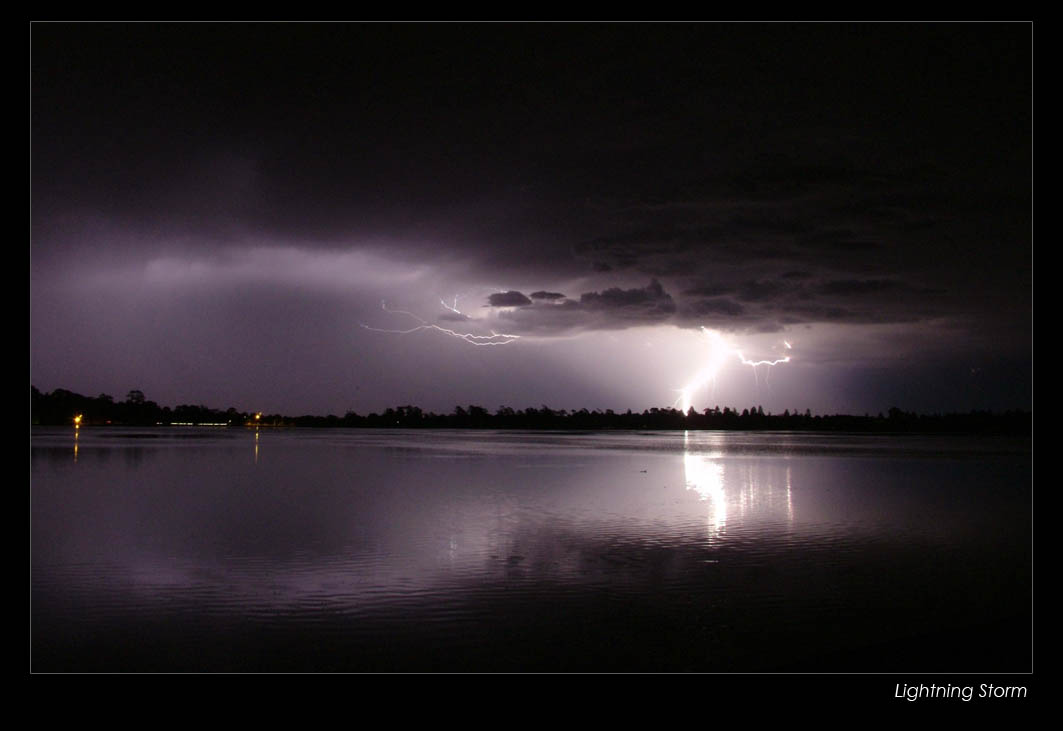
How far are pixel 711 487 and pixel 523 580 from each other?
19048 mm

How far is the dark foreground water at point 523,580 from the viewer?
31.2 ft

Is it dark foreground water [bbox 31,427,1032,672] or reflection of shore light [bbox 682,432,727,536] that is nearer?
dark foreground water [bbox 31,427,1032,672]

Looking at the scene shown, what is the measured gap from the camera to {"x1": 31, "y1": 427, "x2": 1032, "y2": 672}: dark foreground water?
951 cm

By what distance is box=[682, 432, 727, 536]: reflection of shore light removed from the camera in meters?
21.2

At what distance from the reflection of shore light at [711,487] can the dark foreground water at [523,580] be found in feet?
1.13

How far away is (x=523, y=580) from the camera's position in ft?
43.3

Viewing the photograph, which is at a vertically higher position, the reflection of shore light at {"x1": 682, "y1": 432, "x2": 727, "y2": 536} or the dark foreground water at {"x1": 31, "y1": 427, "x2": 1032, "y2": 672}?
the dark foreground water at {"x1": 31, "y1": 427, "x2": 1032, "y2": 672}

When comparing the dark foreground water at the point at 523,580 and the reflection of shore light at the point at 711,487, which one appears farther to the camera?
the reflection of shore light at the point at 711,487

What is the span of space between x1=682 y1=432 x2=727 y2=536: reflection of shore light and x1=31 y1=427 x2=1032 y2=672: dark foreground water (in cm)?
35

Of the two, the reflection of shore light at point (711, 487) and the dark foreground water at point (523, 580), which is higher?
the dark foreground water at point (523, 580)
